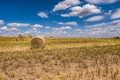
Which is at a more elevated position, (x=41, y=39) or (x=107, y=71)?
(x=41, y=39)

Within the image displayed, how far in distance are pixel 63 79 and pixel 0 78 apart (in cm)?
273

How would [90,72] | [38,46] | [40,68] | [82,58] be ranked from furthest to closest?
[38,46]
[82,58]
[40,68]
[90,72]

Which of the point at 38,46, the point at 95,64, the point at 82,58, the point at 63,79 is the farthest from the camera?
the point at 38,46

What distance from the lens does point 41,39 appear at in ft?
86.3

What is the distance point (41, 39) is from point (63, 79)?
668 inches

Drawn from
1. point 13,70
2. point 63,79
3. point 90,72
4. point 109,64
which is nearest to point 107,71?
point 90,72

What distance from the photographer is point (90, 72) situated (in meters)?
10.5

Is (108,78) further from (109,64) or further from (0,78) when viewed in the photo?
(0,78)

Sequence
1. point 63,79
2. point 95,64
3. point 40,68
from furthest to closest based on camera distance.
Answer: point 95,64
point 40,68
point 63,79

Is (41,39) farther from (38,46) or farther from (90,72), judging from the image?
(90,72)

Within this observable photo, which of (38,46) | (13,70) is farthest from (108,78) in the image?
(38,46)

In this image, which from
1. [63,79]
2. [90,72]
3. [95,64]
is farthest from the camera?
[95,64]

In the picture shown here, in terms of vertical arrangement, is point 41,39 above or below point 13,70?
above

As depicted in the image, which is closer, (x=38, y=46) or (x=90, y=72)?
(x=90, y=72)
